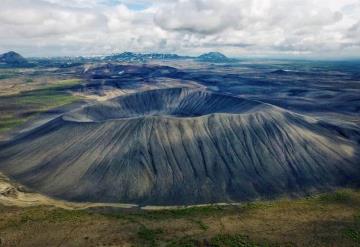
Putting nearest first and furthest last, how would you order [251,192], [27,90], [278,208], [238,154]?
[278,208] < [251,192] < [238,154] < [27,90]

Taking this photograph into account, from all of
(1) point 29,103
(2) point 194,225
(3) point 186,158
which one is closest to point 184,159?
(3) point 186,158

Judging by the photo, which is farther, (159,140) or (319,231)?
(159,140)

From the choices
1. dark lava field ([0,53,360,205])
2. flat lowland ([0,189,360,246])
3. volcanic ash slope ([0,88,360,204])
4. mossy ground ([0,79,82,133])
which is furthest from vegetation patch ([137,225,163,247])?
mossy ground ([0,79,82,133])

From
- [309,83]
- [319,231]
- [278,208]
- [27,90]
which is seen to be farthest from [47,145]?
[309,83]

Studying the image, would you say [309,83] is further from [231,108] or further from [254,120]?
[254,120]

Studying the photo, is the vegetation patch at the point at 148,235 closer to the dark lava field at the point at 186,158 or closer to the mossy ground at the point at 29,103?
the dark lava field at the point at 186,158

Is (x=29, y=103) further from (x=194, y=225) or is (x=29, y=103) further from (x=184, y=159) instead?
(x=194, y=225)

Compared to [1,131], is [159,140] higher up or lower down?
higher up
